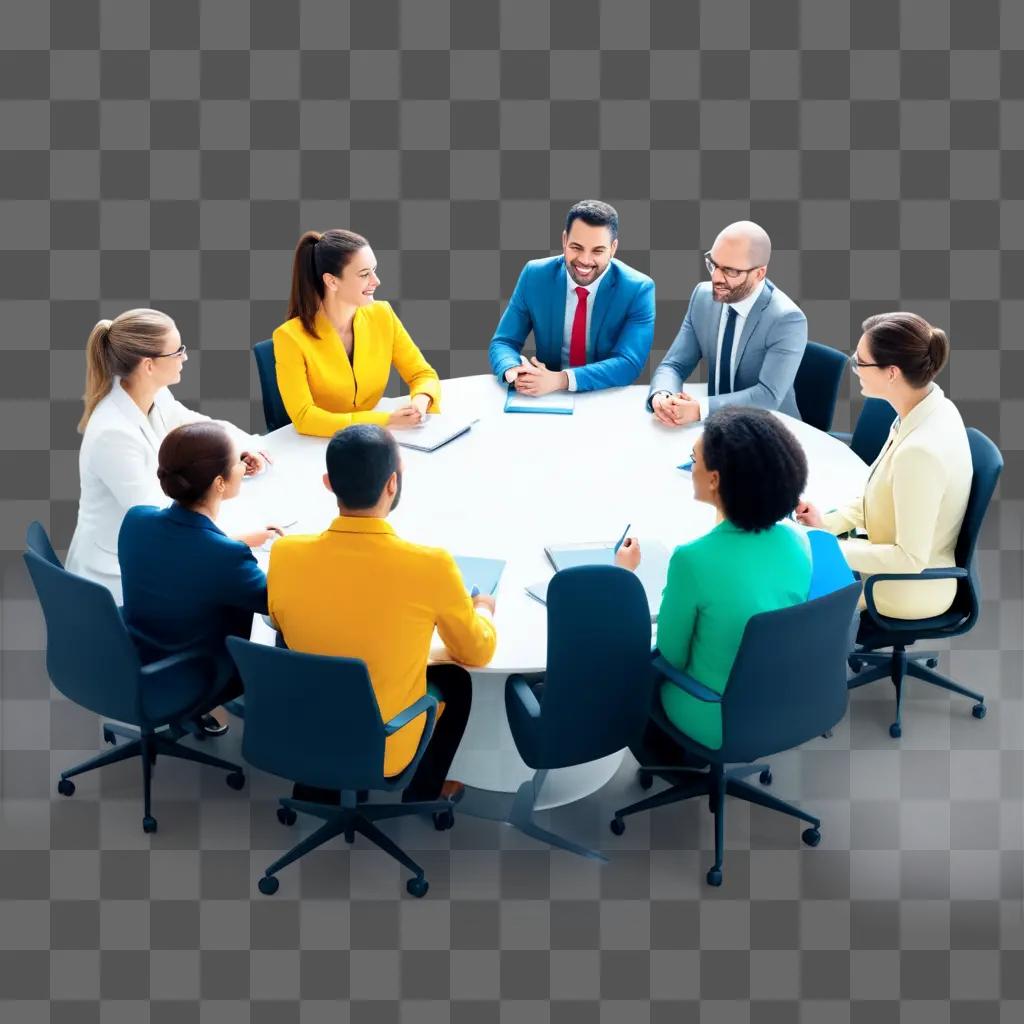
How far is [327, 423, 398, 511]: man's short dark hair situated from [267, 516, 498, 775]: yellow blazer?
7cm

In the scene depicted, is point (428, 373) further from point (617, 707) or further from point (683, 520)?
point (617, 707)

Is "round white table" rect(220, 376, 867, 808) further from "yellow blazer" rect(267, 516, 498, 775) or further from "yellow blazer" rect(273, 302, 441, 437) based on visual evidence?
"yellow blazer" rect(267, 516, 498, 775)

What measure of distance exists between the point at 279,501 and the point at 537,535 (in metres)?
0.91

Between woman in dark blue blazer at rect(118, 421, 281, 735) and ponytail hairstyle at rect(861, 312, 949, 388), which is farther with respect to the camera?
ponytail hairstyle at rect(861, 312, 949, 388)

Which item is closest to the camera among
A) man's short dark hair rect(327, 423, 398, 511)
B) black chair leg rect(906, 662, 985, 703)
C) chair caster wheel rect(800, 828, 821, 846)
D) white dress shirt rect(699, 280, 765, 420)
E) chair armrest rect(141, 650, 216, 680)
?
man's short dark hair rect(327, 423, 398, 511)

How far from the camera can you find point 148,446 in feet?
16.1

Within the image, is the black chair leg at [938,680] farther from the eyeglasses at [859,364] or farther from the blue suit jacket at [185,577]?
the blue suit jacket at [185,577]

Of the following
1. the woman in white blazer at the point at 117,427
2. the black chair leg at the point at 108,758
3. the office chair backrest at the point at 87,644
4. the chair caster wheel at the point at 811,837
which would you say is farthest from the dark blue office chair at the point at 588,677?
the woman in white blazer at the point at 117,427

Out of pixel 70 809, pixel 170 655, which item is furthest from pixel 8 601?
pixel 170 655

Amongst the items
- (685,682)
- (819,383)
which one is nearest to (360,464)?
(685,682)

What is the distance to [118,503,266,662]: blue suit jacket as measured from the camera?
426 cm

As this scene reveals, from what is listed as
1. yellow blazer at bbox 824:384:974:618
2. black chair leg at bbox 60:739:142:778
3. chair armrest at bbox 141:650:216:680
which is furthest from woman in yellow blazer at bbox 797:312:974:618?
black chair leg at bbox 60:739:142:778

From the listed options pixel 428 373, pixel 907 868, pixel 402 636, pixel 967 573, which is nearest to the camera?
pixel 402 636

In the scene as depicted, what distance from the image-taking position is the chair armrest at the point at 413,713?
405cm
